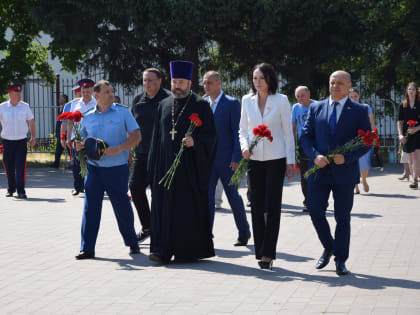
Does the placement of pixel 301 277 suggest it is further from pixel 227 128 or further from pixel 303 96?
pixel 303 96

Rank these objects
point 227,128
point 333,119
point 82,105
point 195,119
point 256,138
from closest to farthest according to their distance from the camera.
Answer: point 333,119, point 256,138, point 195,119, point 227,128, point 82,105

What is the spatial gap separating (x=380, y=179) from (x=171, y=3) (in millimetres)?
7389


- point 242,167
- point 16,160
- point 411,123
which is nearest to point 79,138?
point 242,167

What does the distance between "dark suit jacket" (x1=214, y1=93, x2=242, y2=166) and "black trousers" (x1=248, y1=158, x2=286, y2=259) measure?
1.60m

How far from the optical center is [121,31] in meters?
22.5

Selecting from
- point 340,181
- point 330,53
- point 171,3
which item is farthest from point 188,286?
point 330,53

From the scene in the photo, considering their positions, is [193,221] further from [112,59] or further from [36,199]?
[112,59]

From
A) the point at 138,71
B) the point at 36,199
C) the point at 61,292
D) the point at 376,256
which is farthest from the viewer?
the point at 138,71

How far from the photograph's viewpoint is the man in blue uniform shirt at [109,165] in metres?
8.34

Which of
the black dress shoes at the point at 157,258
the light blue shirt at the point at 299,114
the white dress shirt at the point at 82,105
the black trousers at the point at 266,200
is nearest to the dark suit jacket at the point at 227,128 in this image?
the black trousers at the point at 266,200

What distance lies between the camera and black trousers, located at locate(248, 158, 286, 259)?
7.43m

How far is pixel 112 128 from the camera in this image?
329 inches

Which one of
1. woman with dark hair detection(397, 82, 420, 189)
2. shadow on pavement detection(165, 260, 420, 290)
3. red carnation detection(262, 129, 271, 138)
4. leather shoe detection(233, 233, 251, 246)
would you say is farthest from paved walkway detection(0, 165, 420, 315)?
woman with dark hair detection(397, 82, 420, 189)

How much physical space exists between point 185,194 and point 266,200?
0.92m
